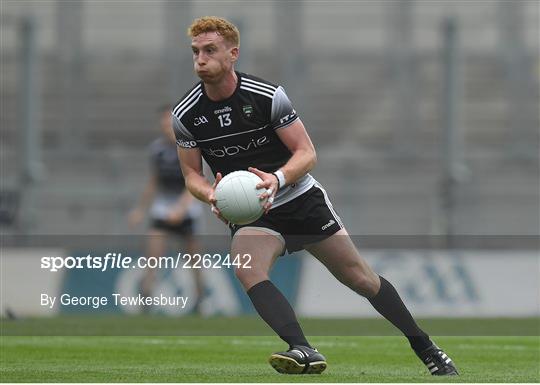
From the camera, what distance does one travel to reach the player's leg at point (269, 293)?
6.11m

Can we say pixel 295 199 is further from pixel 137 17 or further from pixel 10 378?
pixel 137 17

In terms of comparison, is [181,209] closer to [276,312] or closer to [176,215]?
[176,215]

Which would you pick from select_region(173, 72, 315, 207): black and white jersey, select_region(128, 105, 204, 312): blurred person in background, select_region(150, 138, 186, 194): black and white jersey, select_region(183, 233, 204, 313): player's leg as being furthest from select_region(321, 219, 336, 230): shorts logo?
select_region(150, 138, 186, 194): black and white jersey

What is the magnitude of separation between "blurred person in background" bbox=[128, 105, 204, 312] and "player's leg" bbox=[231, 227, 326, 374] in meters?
6.59

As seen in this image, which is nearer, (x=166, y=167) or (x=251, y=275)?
(x=251, y=275)

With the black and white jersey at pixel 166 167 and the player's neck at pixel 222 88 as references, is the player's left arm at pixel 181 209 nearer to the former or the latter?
the black and white jersey at pixel 166 167

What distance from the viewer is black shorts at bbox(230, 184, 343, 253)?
6438mm

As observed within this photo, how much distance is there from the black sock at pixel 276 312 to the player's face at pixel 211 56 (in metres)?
1.11

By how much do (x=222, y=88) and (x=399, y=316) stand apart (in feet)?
5.20

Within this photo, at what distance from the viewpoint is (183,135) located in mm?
6461
